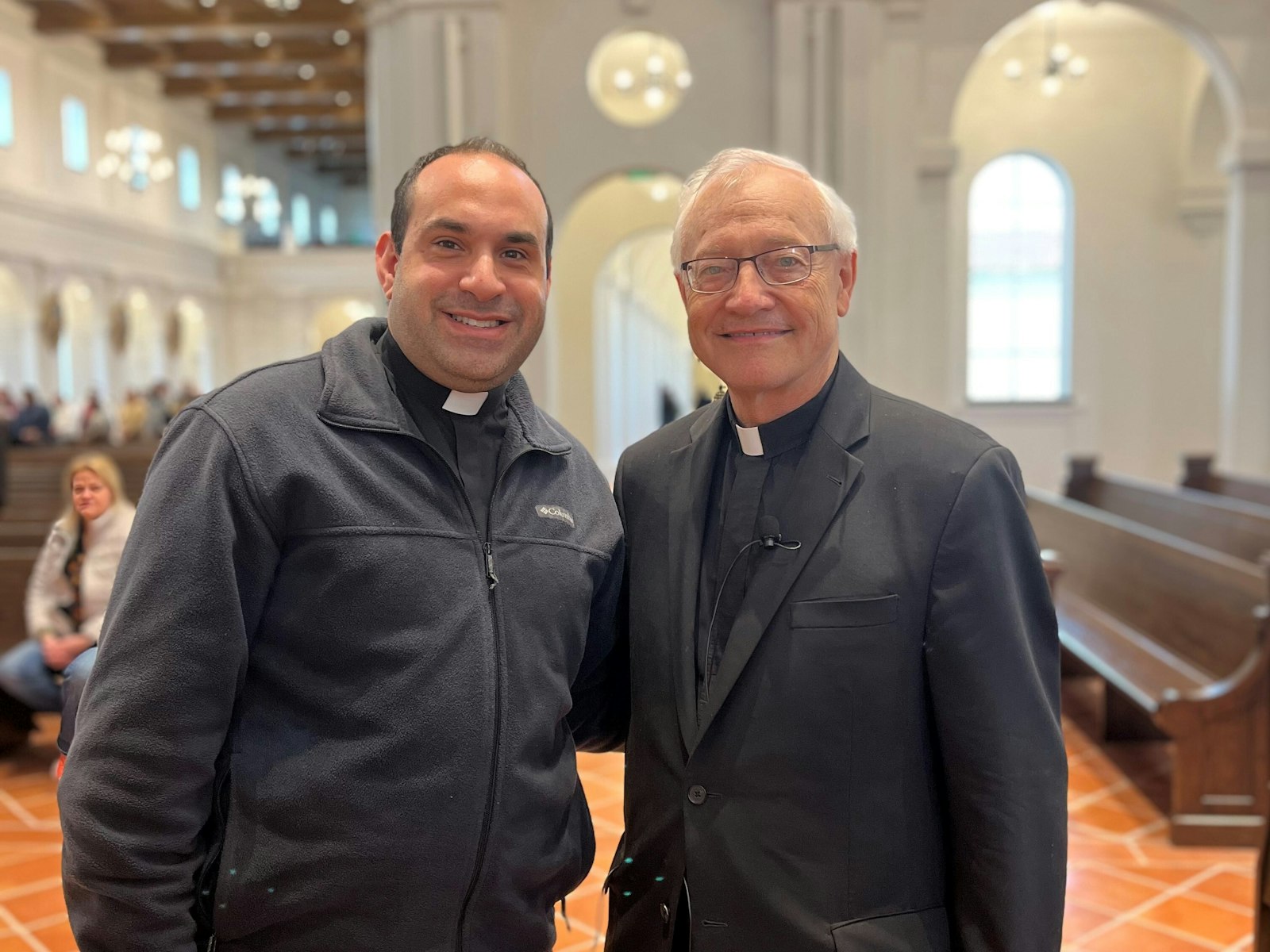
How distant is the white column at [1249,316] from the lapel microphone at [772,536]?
31.8 feet

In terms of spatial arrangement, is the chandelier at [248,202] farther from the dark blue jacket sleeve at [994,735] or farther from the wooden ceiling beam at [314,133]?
the dark blue jacket sleeve at [994,735]

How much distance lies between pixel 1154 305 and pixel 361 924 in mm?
14248

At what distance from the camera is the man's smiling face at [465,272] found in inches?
69.3

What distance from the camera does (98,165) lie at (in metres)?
21.5

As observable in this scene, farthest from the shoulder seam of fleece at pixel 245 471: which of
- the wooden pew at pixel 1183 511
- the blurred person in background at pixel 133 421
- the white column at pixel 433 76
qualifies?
the blurred person in background at pixel 133 421

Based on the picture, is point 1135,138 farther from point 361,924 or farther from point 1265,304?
point 361,924

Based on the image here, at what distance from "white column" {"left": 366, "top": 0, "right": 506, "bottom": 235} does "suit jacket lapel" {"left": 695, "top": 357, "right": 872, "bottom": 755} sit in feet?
26.4

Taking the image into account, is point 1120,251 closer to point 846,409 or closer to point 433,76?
point 433,76

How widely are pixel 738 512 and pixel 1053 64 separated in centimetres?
1184

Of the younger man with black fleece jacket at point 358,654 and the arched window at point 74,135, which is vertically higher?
the arched window at point 74,135

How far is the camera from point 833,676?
166 centimetres

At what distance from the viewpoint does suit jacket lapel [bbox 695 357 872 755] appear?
1671 mm

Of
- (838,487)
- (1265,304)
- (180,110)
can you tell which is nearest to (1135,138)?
(1265,304)

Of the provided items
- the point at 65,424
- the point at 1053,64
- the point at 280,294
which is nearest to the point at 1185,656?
the point at 1053,64
